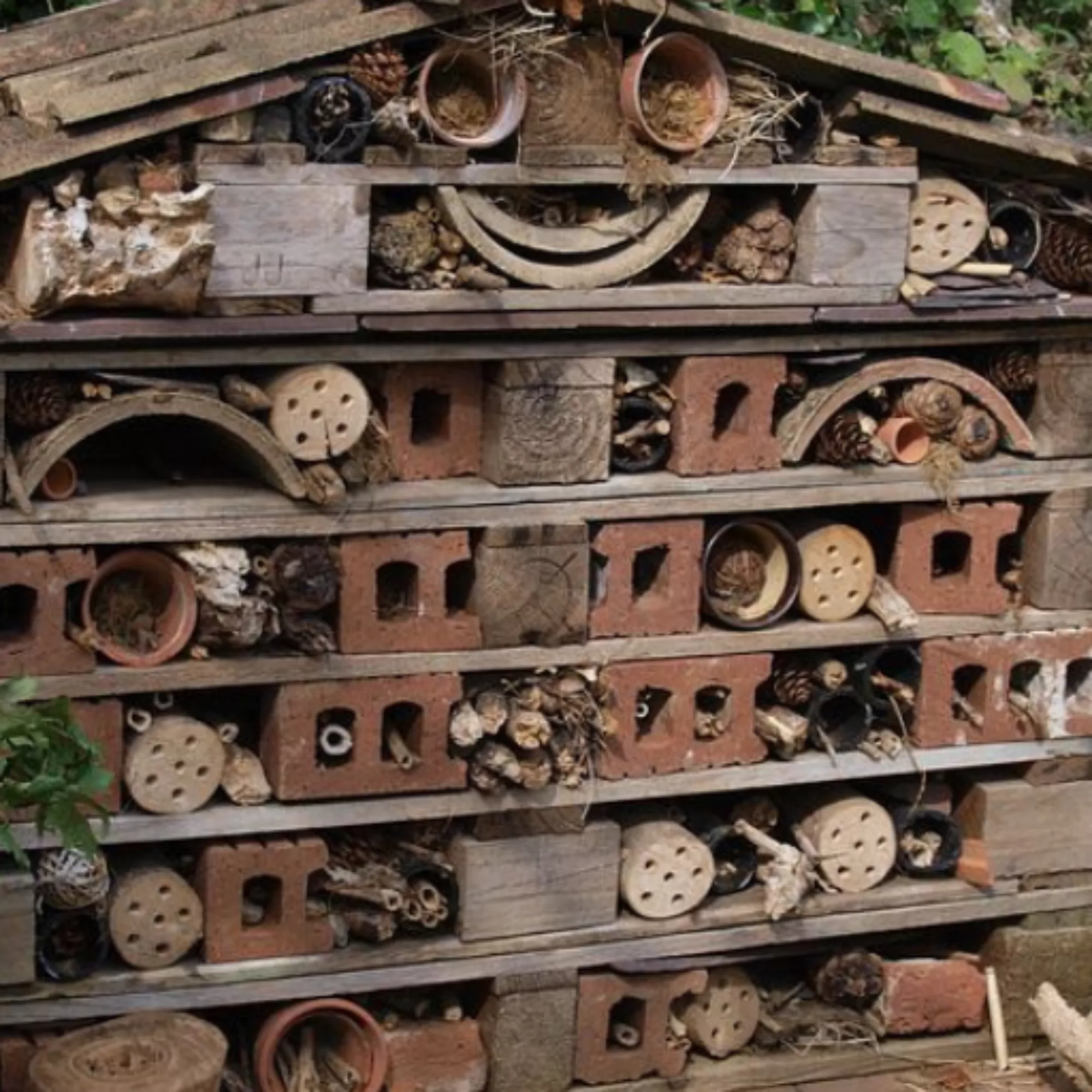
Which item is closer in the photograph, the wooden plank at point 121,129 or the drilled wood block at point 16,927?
the wooden plank at point 121,129

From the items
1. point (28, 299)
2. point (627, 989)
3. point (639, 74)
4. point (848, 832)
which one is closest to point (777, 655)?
point (848, 832)

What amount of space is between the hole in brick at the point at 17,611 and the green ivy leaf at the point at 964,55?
3.74m

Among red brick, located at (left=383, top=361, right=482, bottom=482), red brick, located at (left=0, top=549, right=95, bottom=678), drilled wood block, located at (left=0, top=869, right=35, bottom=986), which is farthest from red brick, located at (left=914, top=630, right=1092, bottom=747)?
drilled wood block, located at (left=0, top=869, right=35, bottom=986)

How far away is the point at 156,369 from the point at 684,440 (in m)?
1.52

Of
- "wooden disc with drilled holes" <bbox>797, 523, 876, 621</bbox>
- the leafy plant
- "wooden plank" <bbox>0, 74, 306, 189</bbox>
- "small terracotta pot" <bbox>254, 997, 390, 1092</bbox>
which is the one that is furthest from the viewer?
"wooden disc with drilled holes" <bbox>797, 523, 876, 621</bbox>

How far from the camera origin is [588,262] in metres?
6.50

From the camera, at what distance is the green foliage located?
26.7ft

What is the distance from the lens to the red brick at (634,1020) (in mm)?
7043

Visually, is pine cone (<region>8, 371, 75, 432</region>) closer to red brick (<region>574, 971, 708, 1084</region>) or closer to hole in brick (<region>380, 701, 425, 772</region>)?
hole in brick (<region>380, 701, 425, 772</region>)

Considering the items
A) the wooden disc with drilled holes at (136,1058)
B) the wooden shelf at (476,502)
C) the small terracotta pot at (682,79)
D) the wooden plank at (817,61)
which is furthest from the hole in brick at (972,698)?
the wooden disc with drilled holes at (136,1058)

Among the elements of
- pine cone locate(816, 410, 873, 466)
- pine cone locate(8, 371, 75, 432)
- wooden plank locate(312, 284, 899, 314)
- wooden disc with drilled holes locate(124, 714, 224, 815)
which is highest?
wooden plank locate(312, 284, 899, 314)

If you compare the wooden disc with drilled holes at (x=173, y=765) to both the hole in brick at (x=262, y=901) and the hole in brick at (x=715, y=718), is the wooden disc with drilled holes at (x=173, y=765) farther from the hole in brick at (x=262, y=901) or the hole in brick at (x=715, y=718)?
the hole in brick at (x=715, y=718)

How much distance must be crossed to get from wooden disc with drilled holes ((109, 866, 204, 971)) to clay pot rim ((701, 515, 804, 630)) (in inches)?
66.1

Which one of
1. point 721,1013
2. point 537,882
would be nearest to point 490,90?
point 537,882
